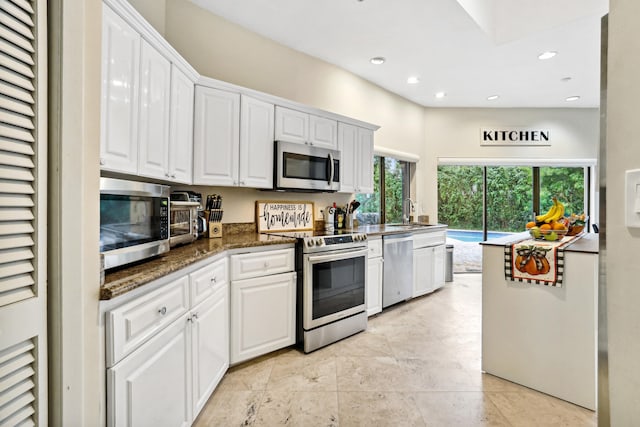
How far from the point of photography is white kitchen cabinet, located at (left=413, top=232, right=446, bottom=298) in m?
3.91

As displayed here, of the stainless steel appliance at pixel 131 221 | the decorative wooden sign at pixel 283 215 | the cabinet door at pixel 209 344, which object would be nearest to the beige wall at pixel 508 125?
the decorative wooden sign at pixel 283 215

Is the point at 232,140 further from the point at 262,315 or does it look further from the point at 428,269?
the point at 428,269

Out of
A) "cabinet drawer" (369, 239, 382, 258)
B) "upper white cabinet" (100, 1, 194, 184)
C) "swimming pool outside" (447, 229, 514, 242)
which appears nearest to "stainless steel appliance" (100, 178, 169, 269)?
"upper white cabinet" (100, 1, 194, 184)

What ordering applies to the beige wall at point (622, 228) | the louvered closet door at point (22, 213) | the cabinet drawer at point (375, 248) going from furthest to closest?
the cabinet drawer at point (375, 248) → the louvered closet door at point (22, 213) → the beige wall at point (622, 228)

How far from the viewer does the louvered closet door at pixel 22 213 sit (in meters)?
0.73

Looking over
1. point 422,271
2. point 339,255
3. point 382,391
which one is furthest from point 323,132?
point 382,391

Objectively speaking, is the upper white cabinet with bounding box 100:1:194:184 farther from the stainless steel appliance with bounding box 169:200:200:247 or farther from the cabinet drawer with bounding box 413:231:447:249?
the cabinet drawer with bounding box 413:231:447:249

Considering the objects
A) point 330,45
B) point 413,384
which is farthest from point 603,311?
point 330,45

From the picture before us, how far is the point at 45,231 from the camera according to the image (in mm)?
835

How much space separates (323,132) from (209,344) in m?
2.25

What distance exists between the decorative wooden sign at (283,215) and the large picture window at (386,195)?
3.43ft

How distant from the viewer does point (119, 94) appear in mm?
1463

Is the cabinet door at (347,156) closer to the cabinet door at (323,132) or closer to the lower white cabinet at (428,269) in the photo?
the cabinet door at (323,132)

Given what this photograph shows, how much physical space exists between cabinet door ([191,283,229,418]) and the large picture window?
260 centimetres
